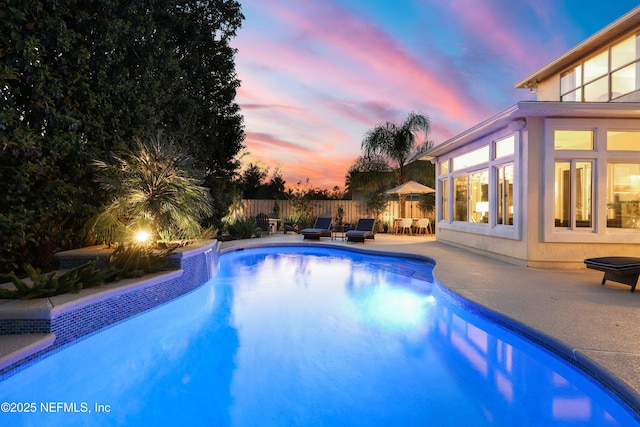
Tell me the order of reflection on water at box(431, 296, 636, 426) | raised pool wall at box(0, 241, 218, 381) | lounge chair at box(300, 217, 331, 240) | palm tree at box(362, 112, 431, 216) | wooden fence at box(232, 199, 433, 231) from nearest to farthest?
1. reflection on water at box(431, 296, 636, 426)
2. raised pool wall at box(0, 241, 218, 381)
3. lounge chair at box(300, 217, 331, 240)
4. palm tree at box(362, 112, 431, 216)
5. wooden fence at box(232, 199, 433, 231)

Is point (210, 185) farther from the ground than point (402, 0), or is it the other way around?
point (402, 0)

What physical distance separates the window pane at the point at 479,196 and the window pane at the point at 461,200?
38cm

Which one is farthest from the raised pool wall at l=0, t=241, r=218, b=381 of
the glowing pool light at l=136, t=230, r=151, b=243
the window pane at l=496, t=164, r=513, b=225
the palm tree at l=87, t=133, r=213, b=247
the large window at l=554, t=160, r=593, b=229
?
the large window at l=554, t=160, r=593, b=229

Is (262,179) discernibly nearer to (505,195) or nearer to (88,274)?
(505,195)

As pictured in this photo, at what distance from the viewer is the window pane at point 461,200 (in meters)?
10.6

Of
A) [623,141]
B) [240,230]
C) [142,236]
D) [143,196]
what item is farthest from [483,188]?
[240,230]

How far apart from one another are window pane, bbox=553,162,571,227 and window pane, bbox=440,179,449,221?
468cm

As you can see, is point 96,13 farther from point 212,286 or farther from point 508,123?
point 508,123

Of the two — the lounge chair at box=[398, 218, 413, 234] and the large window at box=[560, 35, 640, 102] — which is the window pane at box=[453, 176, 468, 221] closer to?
the large window at box=[560, 35, 640, 102]

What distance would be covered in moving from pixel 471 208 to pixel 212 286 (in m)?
7.45

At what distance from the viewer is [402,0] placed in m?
11.5

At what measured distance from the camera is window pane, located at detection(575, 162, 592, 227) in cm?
725

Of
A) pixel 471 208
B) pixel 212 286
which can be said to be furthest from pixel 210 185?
pixel 471 208

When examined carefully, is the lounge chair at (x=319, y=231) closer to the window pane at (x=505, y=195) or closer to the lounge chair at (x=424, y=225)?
the lounge chair at (x=424, y=225)
